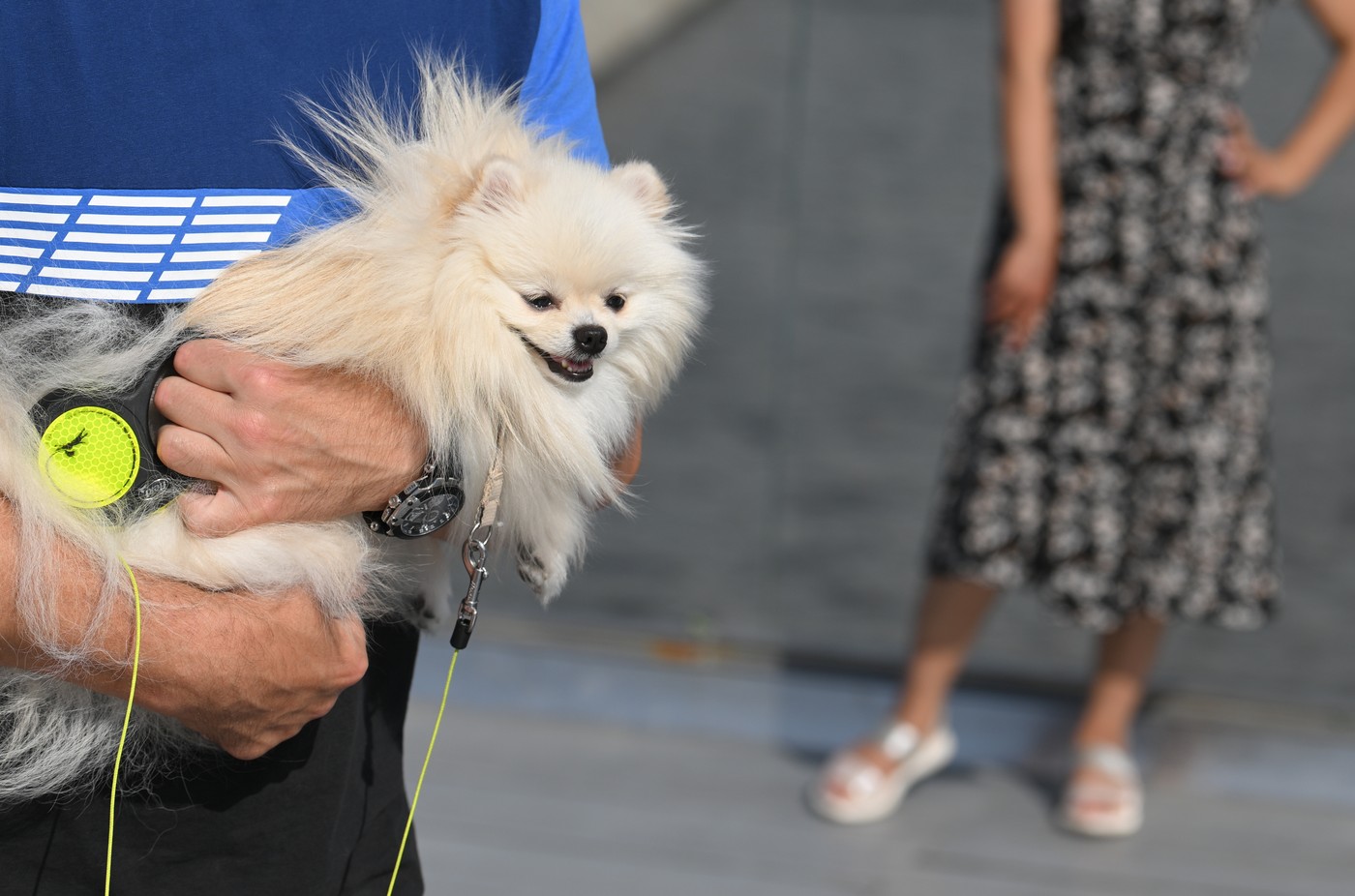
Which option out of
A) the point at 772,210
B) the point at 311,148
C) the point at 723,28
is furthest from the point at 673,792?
the point at 723,28

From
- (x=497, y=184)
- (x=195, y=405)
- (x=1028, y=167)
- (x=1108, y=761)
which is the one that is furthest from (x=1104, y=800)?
(x=195, y=405)

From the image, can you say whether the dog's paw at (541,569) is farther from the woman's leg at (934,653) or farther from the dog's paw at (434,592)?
the woman's leg at (934,653)

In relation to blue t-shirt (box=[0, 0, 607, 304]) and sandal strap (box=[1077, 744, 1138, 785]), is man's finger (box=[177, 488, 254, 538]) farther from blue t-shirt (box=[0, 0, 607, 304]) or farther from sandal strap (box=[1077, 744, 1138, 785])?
sandal strap (box=[1077, 744, 1138, 785])

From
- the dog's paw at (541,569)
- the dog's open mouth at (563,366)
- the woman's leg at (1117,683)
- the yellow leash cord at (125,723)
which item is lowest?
Result: the woman's leg at (1117,683)

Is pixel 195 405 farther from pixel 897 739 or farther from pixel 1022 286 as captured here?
pixel 897 739

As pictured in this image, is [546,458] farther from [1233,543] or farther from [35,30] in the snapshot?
[1233,543]

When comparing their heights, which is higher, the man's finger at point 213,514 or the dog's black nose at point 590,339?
the dog's black nose at point 590,339

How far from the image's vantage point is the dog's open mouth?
1.12 meters

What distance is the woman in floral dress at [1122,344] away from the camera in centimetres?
248

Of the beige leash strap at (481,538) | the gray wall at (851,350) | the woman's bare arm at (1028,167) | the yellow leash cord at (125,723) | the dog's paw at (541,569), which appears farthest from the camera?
the gray wall at (851,350)

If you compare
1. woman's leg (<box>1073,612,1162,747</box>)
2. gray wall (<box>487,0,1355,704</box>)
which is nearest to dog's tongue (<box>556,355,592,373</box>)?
gray wall (<box>487,0,1355,704</box>)

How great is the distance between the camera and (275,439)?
1.01m

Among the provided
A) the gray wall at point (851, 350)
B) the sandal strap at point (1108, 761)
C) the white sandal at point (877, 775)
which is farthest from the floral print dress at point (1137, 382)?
the gray wall at point (851, 350)

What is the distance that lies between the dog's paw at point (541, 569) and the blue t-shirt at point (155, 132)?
1.16 ft
